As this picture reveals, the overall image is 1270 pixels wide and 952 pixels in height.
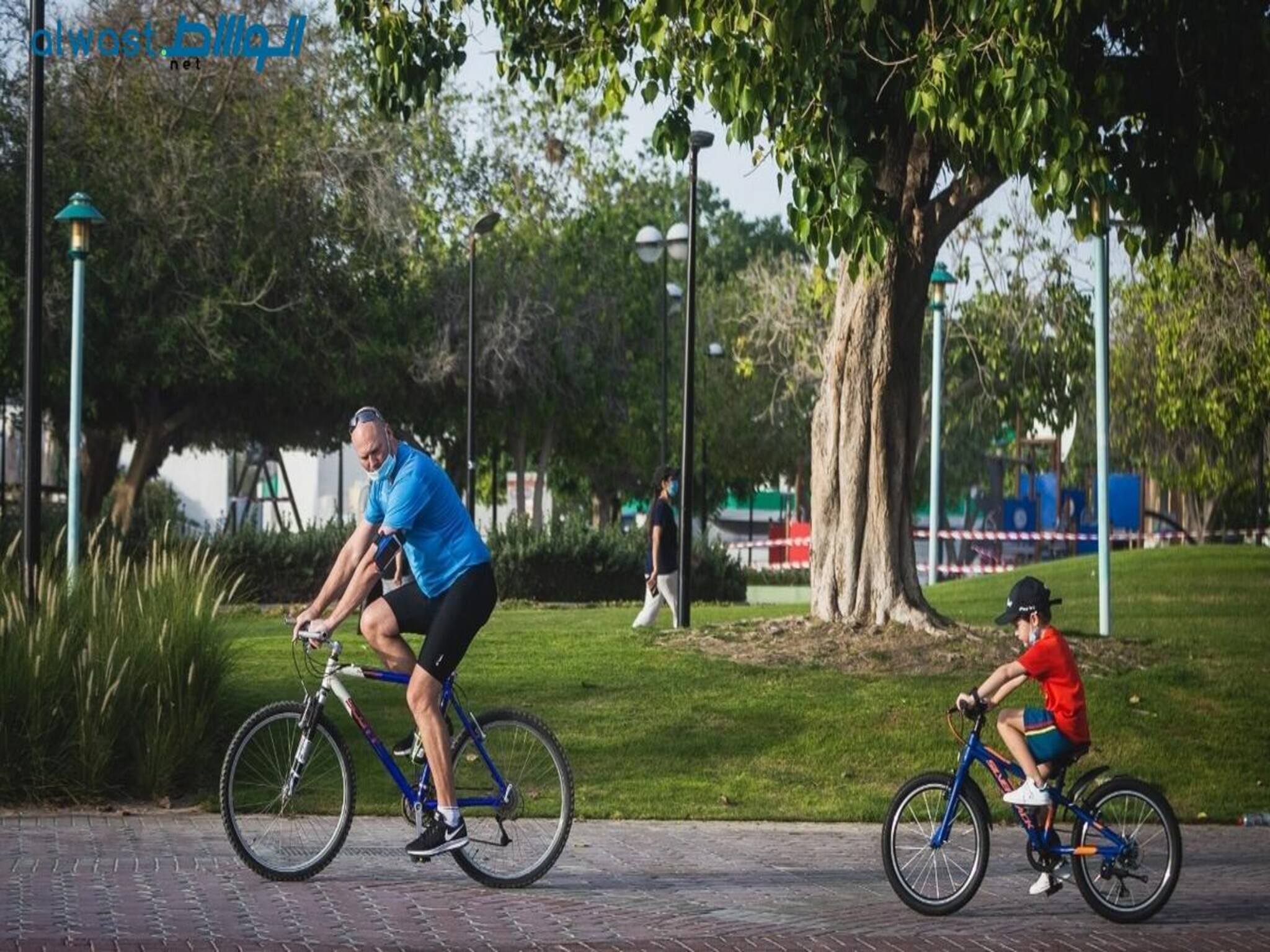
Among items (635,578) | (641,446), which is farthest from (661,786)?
(641,446)

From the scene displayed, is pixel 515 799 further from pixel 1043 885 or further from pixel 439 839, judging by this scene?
pixel 1043 885

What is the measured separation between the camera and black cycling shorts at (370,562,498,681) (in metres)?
8.95

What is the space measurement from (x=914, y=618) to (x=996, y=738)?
2604 millimetres

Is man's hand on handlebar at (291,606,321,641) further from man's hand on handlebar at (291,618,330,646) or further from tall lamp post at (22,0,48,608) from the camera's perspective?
tall lamp post at (22,0,48,608)

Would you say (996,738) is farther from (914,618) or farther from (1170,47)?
(1170,47)

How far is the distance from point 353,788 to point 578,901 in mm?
1179

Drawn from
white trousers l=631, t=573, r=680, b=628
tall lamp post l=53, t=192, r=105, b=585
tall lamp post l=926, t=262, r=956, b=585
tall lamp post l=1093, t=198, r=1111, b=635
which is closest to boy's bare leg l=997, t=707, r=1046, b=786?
tall lamp post l=1093, t=198, r=1111, b=635

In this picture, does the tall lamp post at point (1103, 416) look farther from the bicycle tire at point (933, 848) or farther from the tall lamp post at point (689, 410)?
the bicycle tire at point (933, 848)

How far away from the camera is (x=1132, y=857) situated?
344 inches

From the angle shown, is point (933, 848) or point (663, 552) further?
point (663, 552)

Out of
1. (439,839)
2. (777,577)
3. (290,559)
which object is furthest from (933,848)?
(777,577)

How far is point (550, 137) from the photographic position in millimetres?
52062

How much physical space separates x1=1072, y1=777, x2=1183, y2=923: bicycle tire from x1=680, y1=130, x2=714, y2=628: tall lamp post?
12.3 meters

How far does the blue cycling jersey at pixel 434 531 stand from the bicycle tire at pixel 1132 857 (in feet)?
9.42
